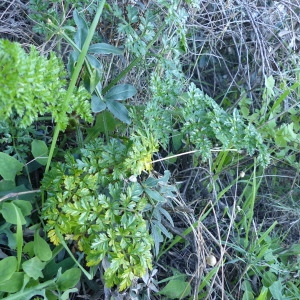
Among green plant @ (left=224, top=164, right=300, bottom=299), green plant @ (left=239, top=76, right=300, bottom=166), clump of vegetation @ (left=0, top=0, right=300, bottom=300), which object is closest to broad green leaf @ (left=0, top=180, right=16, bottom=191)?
clump of vegetation @ (left=0, top=0, right=300, bottom=300)

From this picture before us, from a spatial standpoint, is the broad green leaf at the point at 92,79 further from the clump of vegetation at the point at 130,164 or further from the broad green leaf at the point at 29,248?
the broad green leaf at the point at 29,248

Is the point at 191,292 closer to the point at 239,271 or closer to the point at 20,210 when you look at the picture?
the point at 239,271

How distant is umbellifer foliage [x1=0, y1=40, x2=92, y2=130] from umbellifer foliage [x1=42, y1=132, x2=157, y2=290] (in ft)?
0.49

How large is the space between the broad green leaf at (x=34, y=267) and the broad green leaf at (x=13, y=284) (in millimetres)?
19

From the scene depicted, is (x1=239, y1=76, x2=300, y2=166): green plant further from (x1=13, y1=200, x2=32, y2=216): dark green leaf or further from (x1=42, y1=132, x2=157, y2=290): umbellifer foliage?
(x1=13, y1=200, x2=32, y2=216): dark green leaf

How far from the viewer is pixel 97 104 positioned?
3.88 ft

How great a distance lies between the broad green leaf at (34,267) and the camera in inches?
44.8

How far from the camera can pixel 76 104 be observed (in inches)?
43.8

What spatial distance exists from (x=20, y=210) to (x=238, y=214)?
0.75 m

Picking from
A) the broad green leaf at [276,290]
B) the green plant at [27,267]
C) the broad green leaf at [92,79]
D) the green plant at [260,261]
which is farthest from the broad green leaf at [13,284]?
the broad green leaf at [276,290]

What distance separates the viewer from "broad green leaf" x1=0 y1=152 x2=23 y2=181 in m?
1.19

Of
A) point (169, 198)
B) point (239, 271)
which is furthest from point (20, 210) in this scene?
point (239, 271)

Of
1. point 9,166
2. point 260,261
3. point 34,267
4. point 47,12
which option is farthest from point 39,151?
point 260,261

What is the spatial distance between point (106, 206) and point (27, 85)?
34 cm
